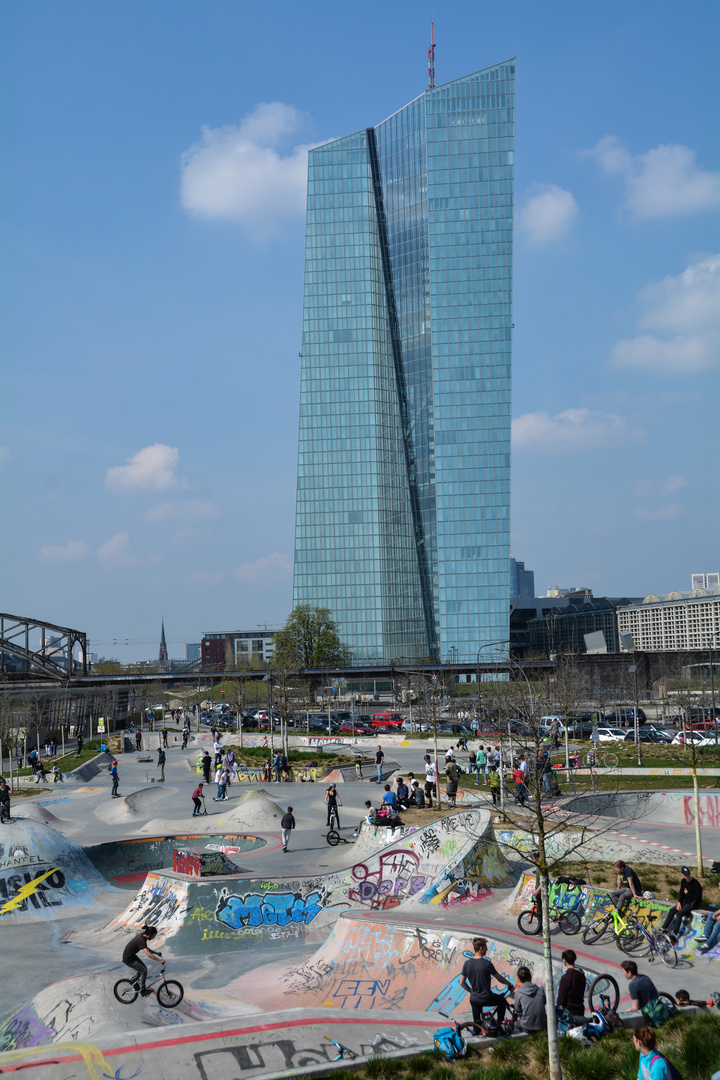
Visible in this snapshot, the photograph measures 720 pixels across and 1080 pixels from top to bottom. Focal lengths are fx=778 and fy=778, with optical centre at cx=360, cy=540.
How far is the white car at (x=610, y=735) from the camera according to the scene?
155ft

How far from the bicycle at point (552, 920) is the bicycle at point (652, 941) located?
46.0 inches

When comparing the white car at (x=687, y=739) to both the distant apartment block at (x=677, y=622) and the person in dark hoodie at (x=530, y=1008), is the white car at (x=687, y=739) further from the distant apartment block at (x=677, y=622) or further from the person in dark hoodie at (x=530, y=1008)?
the distant apartment block at (x=677, y=622)

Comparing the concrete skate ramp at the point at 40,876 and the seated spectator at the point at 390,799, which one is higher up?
the seated spectator at the point at 390,799

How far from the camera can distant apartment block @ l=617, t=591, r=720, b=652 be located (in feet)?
575

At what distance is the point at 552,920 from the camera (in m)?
15.0

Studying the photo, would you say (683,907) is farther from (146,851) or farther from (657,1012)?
(146,851)

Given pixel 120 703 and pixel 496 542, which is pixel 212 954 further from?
pixel 496 542

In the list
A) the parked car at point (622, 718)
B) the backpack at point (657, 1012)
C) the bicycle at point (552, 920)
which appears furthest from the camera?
the parked car at point (622, 718)

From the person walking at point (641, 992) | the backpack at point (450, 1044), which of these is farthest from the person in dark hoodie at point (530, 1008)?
the person walking at point (641, 992)

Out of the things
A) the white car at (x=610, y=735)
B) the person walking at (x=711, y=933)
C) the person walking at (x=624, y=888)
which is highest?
the person walking at (x=624, y=888)

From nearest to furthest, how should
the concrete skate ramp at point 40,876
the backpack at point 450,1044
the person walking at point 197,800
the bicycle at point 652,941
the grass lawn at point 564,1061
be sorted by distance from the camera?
1. the grass lawn at point 564,1061
2. the backpack at point 450,1044
3. the bicycle at point 652,941
4. the concrete skate ramp at point 40,876
5. the person walking at point 197,800

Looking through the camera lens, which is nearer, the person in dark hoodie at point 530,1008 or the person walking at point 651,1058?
the person walking at point 651,1058

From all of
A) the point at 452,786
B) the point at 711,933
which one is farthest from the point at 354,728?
the point at 711,933

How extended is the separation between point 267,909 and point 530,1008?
9569mm
